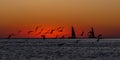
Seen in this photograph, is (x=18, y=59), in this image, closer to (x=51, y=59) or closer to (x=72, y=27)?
(x=51, y=59)

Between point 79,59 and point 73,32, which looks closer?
point 79,59

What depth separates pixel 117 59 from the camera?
67375 millimetres

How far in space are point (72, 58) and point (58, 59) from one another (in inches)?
143

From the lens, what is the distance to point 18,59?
65312 mm

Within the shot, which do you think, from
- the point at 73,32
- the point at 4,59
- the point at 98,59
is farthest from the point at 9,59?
the point at 73,32

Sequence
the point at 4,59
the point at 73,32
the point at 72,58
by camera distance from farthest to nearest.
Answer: the point at 73,32, the point at 72,58, the point at 4,59

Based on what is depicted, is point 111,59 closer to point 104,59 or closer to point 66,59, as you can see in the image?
point 104,59

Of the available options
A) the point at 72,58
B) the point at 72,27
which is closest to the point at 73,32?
the point at 72,27

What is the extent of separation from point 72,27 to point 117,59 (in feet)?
375

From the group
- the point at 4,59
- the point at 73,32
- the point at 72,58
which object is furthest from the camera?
the point at 73,32

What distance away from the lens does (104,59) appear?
67688mm

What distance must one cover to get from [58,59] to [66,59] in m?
1.35

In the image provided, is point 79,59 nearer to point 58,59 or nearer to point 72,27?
point 58,59

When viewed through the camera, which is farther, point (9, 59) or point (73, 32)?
point (73, 32)
